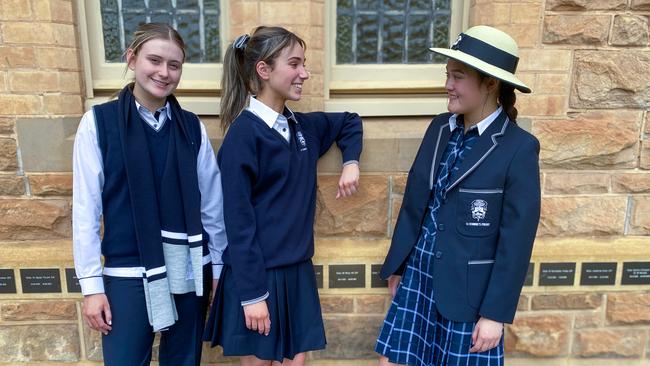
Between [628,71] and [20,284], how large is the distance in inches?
131

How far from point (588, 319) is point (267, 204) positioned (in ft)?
6.59

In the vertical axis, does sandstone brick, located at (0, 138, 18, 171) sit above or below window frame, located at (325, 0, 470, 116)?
below

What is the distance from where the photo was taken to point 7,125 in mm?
2398

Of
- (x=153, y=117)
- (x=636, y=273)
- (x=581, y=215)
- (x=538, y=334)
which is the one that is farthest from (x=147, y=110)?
(x=636, y=273)

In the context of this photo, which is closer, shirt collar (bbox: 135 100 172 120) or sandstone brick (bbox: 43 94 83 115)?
shirt collar (bbox: 135 100 172 120)

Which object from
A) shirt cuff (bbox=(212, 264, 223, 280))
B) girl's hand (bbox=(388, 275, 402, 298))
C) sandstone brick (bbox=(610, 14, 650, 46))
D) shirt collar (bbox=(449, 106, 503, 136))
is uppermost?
sandstone brick (bbox=(610, 14, 650, 46))

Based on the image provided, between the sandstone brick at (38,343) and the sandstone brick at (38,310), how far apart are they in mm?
51

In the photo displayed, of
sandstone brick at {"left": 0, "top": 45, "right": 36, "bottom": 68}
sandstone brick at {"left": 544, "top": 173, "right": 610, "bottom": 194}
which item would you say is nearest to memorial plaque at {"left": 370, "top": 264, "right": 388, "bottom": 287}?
sandstone brick at {"left": 544, "top": 173, "right": 610, "bottom": 194}

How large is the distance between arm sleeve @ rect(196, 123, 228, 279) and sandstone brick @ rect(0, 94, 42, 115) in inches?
36.5

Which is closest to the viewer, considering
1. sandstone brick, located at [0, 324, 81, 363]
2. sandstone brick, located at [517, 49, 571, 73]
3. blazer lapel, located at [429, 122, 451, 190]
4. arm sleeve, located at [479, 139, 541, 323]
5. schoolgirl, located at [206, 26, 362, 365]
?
arm sleeve, located at [479, 139, 541, 323]

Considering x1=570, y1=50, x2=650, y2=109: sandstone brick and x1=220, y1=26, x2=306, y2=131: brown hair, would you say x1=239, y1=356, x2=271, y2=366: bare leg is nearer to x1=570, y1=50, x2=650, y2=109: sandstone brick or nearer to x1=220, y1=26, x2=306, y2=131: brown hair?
x1=220, y1=26, x2=306, y2=131: brown hair

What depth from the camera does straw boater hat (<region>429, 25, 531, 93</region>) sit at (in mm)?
1842

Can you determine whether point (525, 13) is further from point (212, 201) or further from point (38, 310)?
point (38, 310)

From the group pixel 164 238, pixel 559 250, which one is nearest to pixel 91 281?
pixel 164 238
